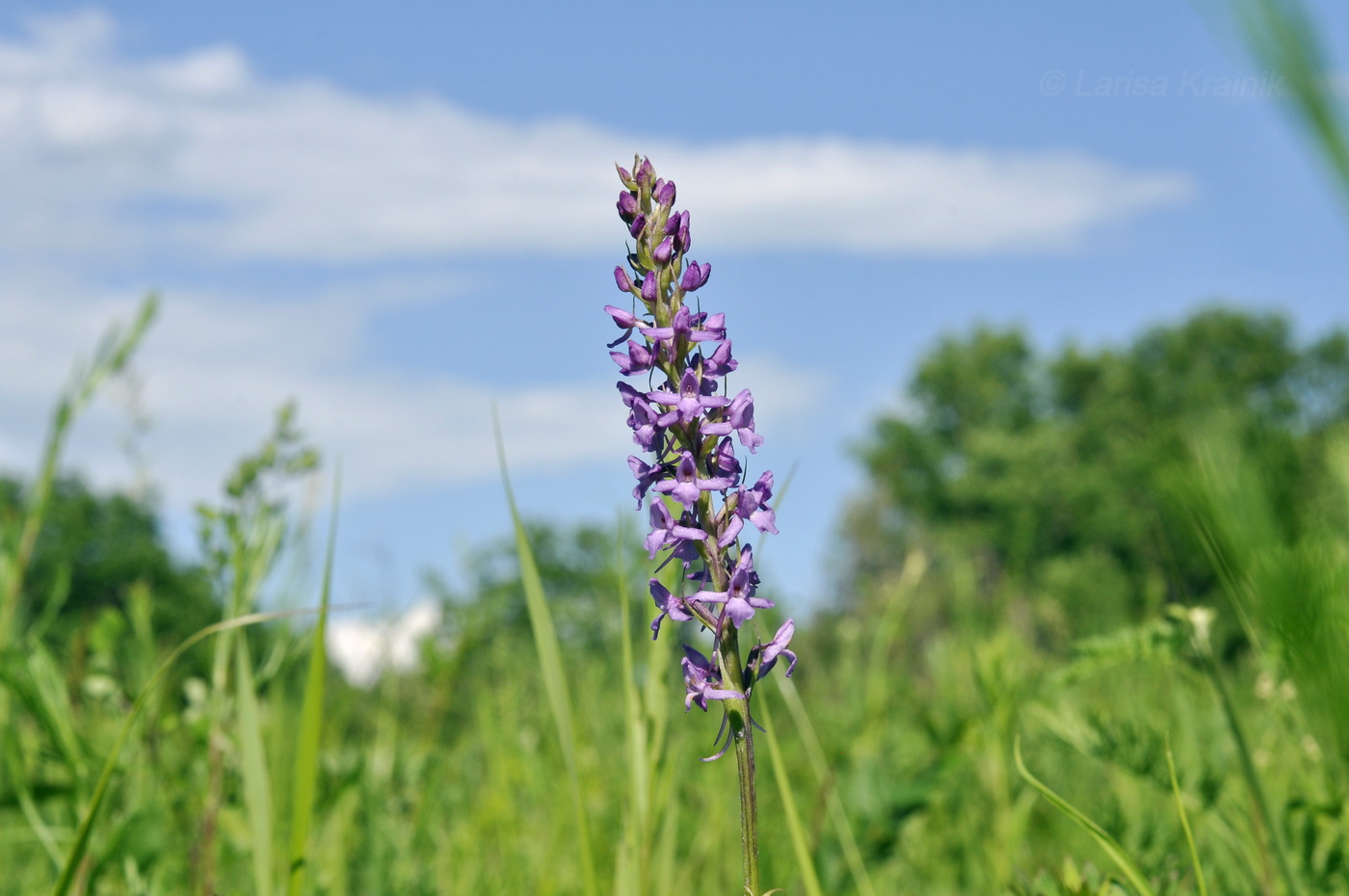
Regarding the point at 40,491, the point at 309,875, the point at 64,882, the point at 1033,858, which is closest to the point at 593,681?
the point at 1033,858

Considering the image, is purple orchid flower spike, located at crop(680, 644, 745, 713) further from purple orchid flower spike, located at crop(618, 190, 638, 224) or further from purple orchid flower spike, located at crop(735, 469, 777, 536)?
purple orchid flower spike, located at crop(618, 190, 638, 224)

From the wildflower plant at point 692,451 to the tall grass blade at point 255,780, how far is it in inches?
31.8

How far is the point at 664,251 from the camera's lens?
5.39 feet

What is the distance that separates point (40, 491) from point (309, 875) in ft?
4.23

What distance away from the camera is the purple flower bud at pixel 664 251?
5.38ft

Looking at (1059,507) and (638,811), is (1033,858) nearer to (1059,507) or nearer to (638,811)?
(638,811)

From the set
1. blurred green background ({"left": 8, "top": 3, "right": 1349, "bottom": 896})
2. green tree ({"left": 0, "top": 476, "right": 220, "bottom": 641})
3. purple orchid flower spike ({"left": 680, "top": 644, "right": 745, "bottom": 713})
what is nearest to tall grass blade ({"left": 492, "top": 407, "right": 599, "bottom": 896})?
blurred green background ({"left": 8, "top": 3, "right": 1349, "bottom": 896})

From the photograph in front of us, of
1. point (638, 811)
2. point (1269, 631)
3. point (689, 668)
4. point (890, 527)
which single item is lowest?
point (890, 527)

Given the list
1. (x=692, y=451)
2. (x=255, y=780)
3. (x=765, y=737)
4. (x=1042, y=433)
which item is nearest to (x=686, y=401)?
(x=692, y=451)

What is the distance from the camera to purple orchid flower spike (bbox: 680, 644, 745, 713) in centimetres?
143

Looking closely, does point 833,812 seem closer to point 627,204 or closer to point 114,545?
point 627,204

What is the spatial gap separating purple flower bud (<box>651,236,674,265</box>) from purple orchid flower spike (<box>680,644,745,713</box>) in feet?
1.98

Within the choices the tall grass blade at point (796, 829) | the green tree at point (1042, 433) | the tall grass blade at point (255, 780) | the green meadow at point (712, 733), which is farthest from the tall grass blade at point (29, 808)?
the green tree at point (1042, 433)

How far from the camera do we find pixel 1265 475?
0.77 meters
